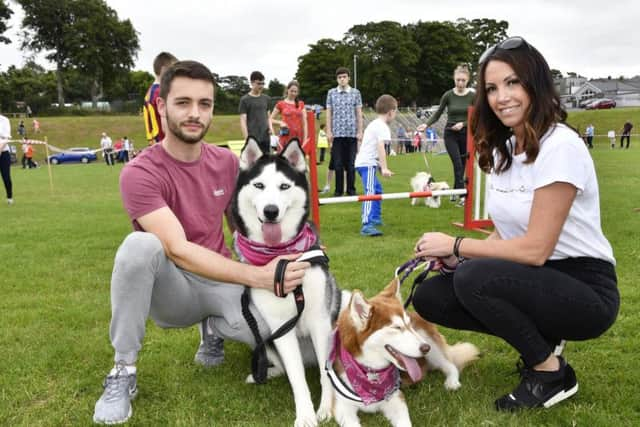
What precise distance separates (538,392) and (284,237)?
143 centimetres

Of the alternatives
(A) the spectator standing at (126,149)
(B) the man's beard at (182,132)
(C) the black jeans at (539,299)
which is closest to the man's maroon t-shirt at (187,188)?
(B) the man's beard at (182,132)

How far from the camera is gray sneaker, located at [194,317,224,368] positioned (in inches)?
118

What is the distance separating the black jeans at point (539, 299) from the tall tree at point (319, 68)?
66.0 m

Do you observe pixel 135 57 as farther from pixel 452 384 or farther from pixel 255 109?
pixel 452 384

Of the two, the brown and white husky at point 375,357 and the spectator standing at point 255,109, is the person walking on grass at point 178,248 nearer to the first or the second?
the brown and white husky at point 375,357

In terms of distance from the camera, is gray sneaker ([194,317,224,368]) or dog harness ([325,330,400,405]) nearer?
dog harness ([325,330,400,405])

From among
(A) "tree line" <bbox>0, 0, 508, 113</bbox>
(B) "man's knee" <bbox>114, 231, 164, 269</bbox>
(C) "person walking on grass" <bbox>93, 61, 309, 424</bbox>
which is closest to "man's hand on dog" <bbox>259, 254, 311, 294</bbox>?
(C) "person walking on grass" <bbox>93, 61, 309, 424</bbox>

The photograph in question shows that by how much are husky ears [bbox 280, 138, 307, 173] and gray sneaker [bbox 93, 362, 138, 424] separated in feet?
4.33

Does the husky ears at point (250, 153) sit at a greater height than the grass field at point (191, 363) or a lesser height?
greater

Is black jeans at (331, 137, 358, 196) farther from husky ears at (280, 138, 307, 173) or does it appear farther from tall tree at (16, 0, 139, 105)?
tall tree at (16, 0, 139, 105)

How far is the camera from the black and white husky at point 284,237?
243cm

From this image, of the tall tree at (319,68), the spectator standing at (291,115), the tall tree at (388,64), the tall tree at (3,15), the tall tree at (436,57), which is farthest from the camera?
the tall tree at (319,68)

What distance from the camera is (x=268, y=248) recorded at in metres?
2.48

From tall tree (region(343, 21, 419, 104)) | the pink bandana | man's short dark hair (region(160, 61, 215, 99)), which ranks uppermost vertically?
tall tree (region(343, 21, 419, 104))
